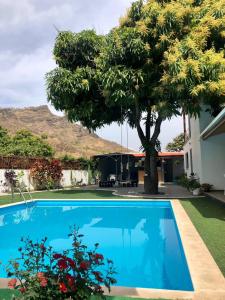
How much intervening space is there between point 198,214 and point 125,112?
34.3 feet

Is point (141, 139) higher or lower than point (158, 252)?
higher

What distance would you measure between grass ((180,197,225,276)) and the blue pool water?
21.5 inches

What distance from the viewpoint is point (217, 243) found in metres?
5.94

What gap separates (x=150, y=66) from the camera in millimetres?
14844

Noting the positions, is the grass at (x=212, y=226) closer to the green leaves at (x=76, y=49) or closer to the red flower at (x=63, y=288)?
the red flower at (x=63, y=288)

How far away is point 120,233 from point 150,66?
29.3 feet

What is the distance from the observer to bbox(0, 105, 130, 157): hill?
7619 cm

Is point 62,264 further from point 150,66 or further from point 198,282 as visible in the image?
point 150,66

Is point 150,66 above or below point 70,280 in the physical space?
above

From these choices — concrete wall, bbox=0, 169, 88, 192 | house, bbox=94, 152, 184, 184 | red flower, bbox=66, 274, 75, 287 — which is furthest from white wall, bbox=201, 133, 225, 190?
red flower, bbox=66, 274, 75, 287

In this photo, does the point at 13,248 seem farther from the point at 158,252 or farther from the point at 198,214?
the point at 198,214

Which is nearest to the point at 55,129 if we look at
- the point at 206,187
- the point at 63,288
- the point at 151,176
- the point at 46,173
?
the point at 46,173

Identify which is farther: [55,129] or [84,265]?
[55,129]

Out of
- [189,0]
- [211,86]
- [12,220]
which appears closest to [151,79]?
[211,86]
